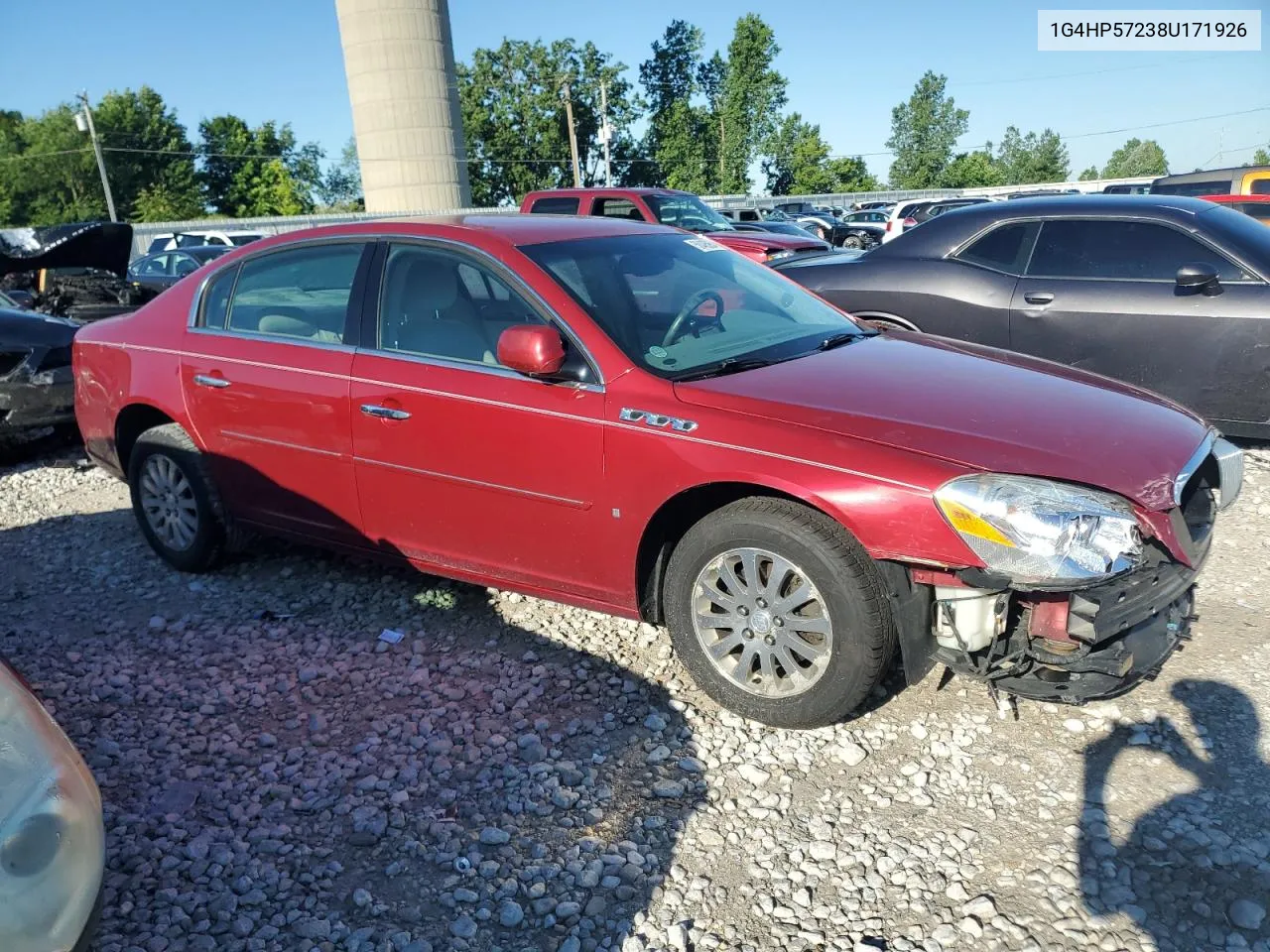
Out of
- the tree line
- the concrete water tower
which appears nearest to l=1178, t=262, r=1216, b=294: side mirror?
the concrete water tower

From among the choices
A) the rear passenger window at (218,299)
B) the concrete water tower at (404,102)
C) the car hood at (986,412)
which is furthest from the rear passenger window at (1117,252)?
the concrete water tower at (404,102)

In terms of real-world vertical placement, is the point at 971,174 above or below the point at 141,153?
below

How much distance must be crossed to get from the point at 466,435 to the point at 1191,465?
247 centimetres

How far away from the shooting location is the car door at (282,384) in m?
3.98

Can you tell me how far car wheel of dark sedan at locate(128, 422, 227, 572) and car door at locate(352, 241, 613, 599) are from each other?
43.2 inches

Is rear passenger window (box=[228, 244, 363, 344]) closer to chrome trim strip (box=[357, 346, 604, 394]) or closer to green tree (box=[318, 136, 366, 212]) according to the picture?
chrome trim strip (box=[357, 346, 604, 394])

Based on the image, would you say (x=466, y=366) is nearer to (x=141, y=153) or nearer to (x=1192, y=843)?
(x=1192, y=843)

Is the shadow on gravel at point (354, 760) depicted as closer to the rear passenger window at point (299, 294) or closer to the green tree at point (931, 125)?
the rear passenger window at point (299, 294)

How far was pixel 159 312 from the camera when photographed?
15.5 feet

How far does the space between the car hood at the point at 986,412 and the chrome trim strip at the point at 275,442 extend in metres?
1.65

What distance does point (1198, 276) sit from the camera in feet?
17.5

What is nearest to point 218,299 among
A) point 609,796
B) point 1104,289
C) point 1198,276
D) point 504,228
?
point 504,228

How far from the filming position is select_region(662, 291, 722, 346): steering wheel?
3584 mm

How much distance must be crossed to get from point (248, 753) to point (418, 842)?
0.87 m
